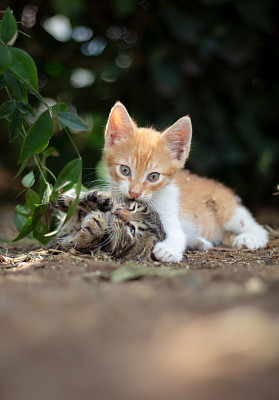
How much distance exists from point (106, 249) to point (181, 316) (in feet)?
3.65

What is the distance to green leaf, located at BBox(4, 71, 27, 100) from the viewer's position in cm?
176

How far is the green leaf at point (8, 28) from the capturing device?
5.20 ft

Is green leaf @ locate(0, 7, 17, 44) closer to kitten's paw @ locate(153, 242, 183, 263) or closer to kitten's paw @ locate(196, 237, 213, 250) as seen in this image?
kitten's paw @ locate(153, 242, 183, 263)

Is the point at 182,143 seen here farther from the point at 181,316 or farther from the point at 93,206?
the point at 181,316

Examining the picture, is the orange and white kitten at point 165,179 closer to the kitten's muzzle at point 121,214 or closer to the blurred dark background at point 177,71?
the kitten's muzzle at point 121,214

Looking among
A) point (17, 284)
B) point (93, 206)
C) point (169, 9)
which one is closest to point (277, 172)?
point (169, 9)

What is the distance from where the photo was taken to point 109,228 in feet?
6.19

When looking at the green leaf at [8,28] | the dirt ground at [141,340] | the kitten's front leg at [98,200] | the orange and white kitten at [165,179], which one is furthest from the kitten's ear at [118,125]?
the dirt ground at [141,340]

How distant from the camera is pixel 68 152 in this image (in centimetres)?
367

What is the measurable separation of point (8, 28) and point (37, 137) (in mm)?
401

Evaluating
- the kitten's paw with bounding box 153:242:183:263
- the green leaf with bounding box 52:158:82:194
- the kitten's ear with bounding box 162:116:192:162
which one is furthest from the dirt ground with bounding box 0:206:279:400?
the kitten's ear with bounding box 162:116:192:162

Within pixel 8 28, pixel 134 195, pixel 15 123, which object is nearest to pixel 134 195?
pixel 134 195

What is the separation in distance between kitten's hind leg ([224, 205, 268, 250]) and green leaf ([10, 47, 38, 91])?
1393 millimetres

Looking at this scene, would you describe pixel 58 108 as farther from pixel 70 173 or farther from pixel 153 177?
pixel 153 177
